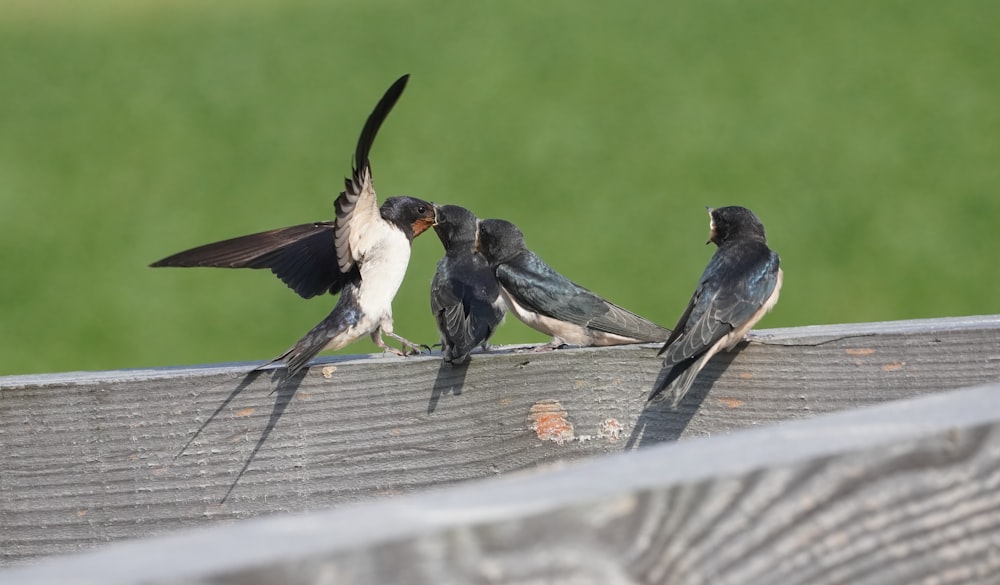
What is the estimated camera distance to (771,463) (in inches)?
39.0

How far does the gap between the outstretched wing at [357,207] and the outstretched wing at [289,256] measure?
94 mm

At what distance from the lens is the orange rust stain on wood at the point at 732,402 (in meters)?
2.31

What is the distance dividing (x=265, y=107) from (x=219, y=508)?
2206cm

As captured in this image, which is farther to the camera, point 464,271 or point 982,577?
point 464,271

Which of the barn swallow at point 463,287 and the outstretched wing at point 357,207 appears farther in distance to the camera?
the barn swallow at point 463,287

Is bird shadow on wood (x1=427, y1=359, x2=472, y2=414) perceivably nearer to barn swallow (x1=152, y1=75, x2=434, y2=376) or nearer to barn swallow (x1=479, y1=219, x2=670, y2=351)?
barn swallow (x1=152, y1=75, x2=434, y2=376)

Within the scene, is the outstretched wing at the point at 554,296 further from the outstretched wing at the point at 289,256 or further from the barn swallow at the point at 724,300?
the outstretched wing at the point at 289,256

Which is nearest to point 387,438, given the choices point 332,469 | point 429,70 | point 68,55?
point 332,469

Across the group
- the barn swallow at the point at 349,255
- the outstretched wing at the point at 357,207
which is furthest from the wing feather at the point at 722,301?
the barn swallow at the point at 349,255

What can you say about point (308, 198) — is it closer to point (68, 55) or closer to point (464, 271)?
point (68, 55)

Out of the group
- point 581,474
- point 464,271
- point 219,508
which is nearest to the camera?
point 581,474

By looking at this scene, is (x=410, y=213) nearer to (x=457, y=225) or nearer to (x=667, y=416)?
(x=457, y=225)

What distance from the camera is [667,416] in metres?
2.30

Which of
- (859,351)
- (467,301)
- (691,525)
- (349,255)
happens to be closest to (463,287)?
(467,301)
